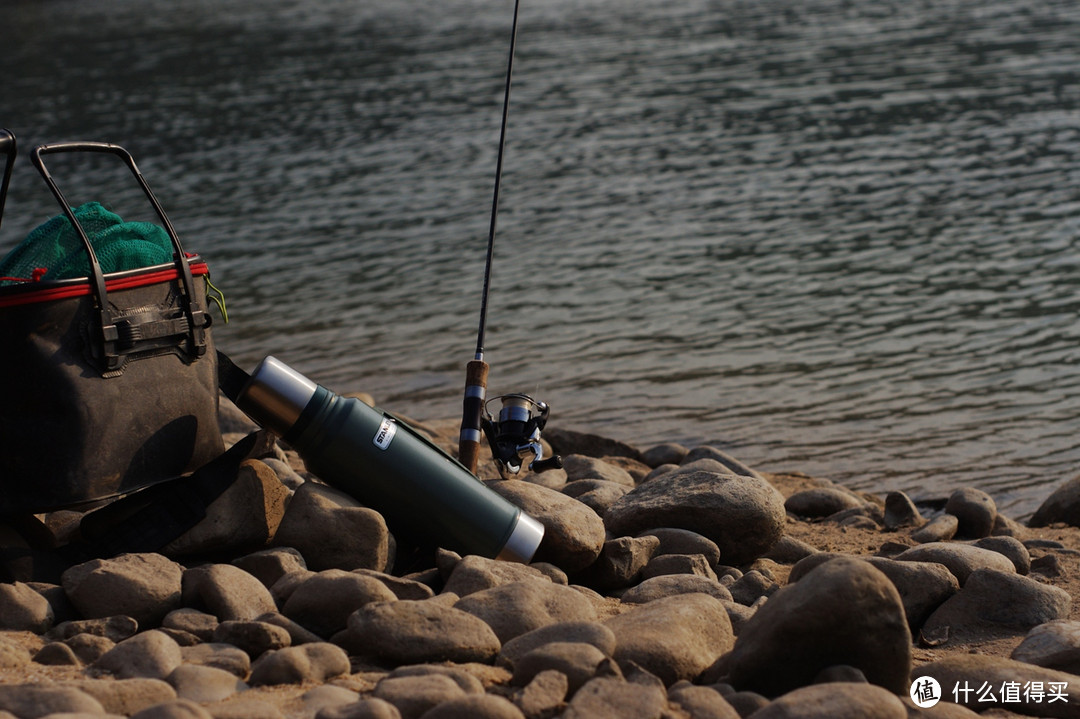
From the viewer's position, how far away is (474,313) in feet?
34.4

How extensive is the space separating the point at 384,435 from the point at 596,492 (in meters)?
1.54

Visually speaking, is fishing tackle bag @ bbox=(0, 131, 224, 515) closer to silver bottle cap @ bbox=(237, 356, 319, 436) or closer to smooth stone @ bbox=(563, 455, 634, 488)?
silver bottle cap @ bbox=(237, 356, 319, 436)

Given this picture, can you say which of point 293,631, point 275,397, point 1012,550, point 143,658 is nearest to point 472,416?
point 275,397

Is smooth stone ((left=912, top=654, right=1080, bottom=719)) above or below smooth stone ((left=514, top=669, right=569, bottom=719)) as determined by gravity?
below

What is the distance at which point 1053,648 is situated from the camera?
3.90m

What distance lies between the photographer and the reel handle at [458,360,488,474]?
A: 4766mm

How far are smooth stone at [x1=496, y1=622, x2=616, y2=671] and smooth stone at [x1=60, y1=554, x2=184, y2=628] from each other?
1062 millimetres

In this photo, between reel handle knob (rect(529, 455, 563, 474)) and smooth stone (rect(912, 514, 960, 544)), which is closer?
reel handle knob (rect(529, 455, 563, 474))

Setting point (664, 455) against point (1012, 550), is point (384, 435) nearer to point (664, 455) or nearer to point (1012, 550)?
point (1012, 550)

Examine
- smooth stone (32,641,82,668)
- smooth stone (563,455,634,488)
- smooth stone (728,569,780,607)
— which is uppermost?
smooth stone (32,641,82,668)

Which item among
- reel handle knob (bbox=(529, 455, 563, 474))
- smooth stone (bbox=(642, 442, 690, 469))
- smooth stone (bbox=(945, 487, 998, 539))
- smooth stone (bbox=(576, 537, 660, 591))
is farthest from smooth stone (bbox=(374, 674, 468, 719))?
smooth stone (bbox=(642, 442, 690, 469))

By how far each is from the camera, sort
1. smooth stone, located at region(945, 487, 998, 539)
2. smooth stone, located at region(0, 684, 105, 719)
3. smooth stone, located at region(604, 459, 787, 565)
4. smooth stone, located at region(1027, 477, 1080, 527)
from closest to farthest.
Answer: smooth stone, located at region(0, 684, 105, 719) → smooth stone, located at region(604, 459, 787, 565) → smooth stone, located at region(945, 487, 998, 539) → smooth stone, located at region(1027, 477, 1080, 527)

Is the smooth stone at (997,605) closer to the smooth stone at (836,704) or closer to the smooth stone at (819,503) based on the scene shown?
the smooth stone at (836,704)

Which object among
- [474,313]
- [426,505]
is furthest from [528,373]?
[426,505]
